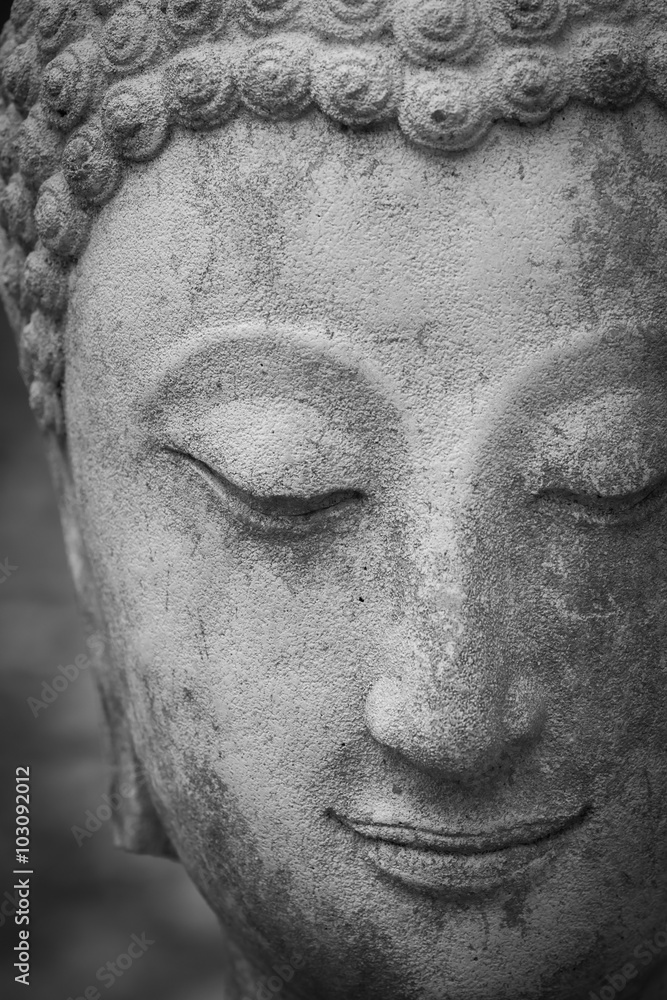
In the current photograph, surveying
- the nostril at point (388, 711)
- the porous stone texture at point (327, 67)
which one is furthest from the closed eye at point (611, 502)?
the porous stone texture at point (327, 67)

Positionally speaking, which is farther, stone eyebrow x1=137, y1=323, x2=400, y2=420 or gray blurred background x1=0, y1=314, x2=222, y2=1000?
gray blurred background x1=0, y1=314, x2=222, y2=1000

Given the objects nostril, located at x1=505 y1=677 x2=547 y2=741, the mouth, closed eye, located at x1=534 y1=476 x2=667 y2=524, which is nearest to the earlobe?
the mouth

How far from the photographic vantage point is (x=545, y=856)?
164 centimetres

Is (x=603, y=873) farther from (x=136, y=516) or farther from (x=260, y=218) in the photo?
(x=260, y=218)

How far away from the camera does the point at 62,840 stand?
3.20 meters

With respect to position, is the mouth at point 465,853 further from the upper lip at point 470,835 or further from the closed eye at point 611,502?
the closed eye at point 611,502

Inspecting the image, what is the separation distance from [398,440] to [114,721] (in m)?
0.73

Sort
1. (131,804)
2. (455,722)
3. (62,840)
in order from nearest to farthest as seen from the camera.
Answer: (455,722) → (131,804) → (62,840)

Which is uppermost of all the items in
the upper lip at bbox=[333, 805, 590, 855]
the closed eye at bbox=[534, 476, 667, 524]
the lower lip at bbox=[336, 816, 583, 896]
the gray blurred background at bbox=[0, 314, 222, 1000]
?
the closed eye at bbox=[534, 476, 667, 524]

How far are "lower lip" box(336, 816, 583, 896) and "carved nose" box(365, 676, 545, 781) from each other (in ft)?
0.33

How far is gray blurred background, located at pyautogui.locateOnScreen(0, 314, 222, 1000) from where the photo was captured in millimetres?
2998

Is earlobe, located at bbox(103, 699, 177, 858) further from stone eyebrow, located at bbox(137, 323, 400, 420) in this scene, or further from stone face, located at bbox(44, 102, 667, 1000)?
stone eyebrow, located at bbox(137, 323, 400, 420)

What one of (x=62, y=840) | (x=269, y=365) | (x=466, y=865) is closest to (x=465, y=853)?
(x=466, y=865)

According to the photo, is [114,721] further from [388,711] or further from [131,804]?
[388,711]
